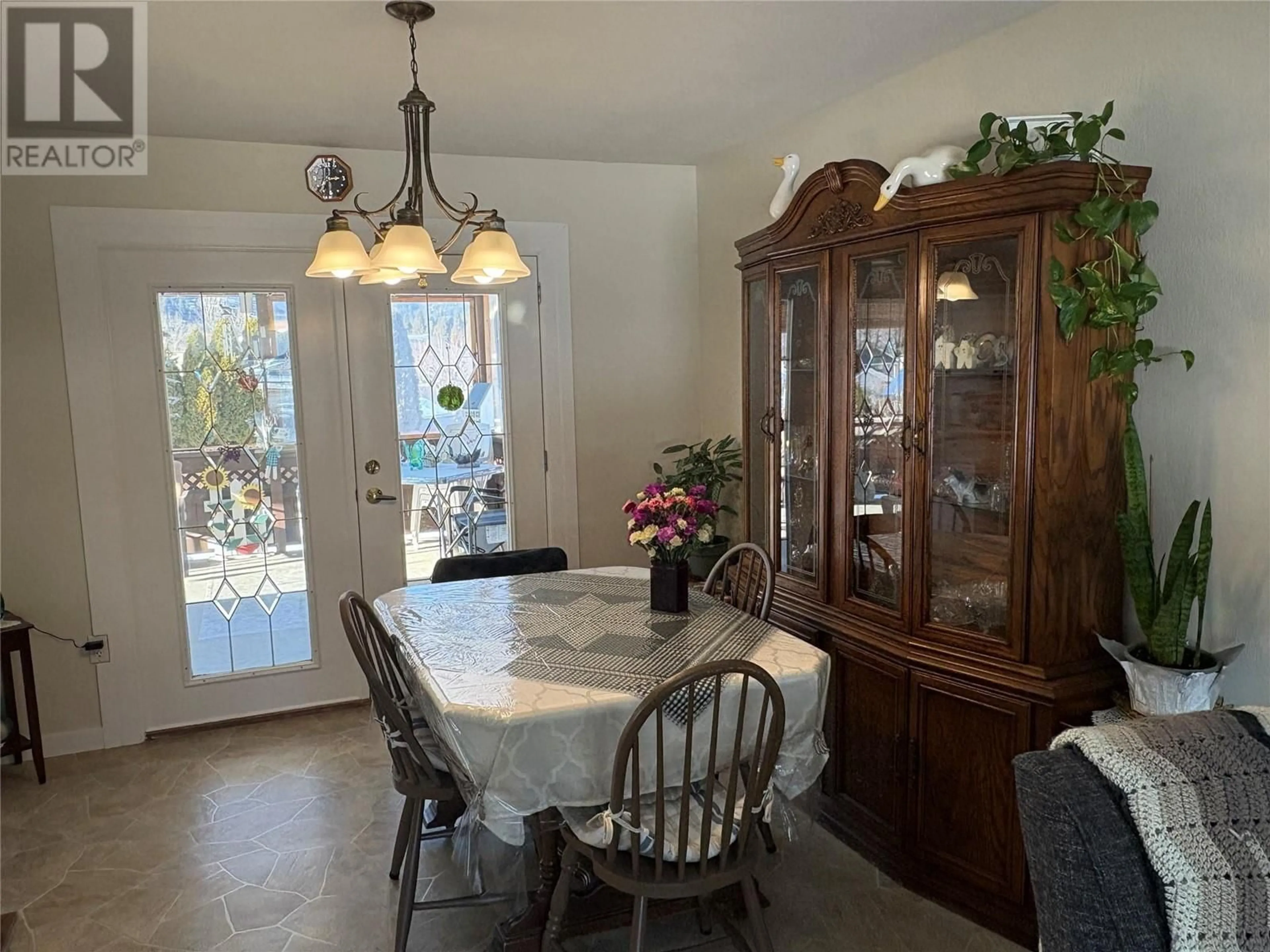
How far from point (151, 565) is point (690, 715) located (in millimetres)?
2768

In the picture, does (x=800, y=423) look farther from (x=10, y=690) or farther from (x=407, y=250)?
(x=10, y=690)

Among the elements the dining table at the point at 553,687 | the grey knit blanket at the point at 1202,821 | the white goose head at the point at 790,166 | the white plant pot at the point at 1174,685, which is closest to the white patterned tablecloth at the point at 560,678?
the dining table at the point at 553,687

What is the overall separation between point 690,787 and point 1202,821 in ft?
3.11

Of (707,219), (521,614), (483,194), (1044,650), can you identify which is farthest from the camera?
(707,219)

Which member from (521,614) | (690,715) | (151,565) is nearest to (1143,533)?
(690,715)

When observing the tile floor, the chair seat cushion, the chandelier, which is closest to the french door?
the tile floor

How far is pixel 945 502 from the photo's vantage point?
2.41 metres

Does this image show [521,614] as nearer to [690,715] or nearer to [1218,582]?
[690,715]

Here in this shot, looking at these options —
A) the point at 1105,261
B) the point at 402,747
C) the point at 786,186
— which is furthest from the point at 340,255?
the point at 1105,261

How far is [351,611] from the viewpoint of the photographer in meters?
2.24

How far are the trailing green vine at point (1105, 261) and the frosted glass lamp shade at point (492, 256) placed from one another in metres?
1.23

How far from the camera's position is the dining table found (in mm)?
1908

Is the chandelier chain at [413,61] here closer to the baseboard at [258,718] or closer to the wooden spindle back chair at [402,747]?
the wooden spindle back chair at [402,747]

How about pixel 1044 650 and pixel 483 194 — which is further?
pixel 483 194
